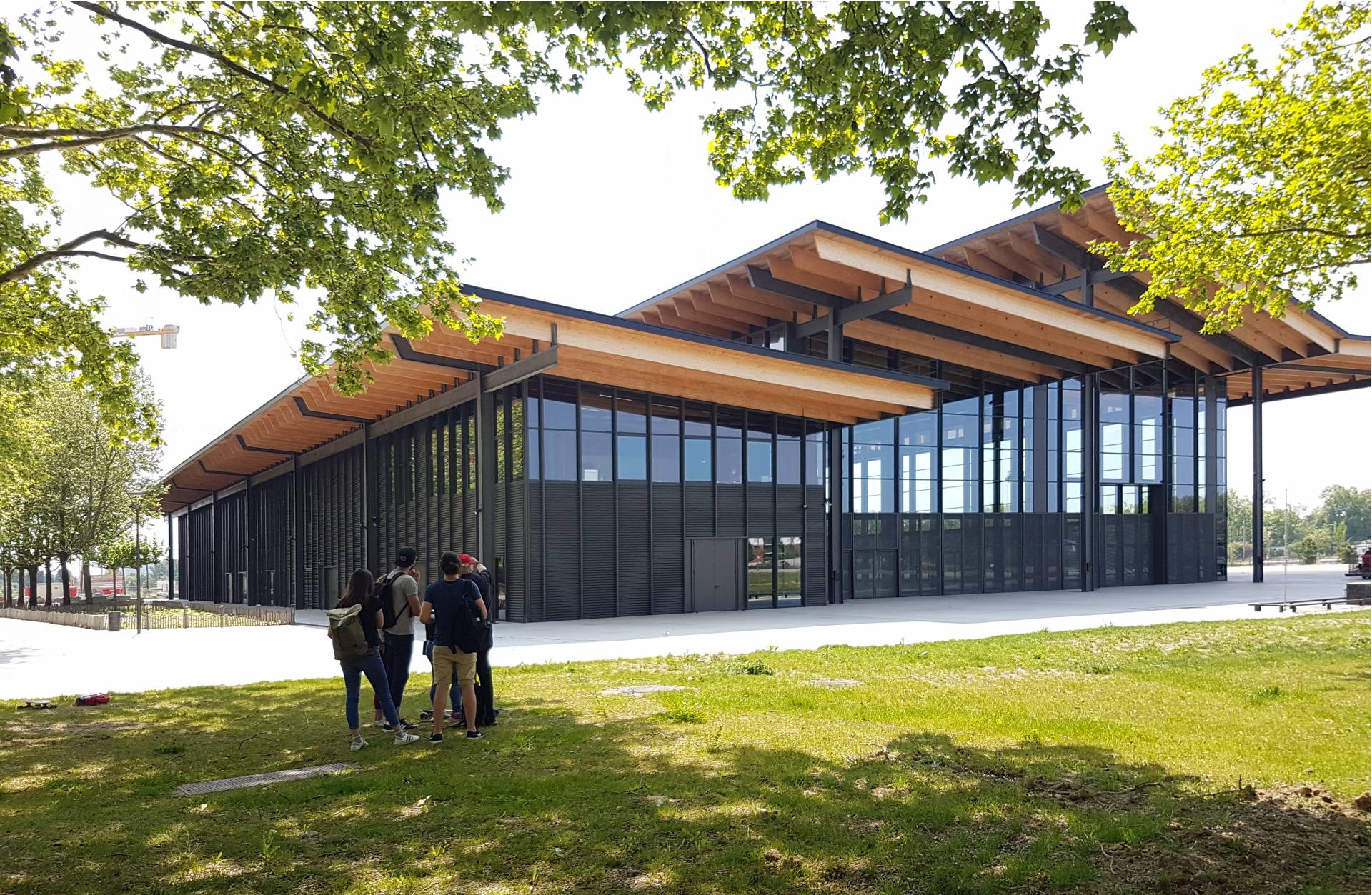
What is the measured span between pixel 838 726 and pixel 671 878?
4.13 m

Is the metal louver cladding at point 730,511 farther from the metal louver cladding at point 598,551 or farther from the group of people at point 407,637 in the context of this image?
the group of people at point 407,637

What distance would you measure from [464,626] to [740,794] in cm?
322

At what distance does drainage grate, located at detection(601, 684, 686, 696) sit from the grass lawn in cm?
35

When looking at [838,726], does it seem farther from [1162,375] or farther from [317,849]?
[1162,375]

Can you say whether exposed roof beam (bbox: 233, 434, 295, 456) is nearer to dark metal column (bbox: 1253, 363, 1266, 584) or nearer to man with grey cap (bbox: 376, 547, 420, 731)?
man with grey cap (bbox: 376, 547, 420, 731)

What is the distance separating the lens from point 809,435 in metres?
29.1

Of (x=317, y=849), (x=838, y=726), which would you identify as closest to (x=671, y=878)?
(x=317, y=849)

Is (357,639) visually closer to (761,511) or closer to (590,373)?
(590,373)

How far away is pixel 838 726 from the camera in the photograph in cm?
860

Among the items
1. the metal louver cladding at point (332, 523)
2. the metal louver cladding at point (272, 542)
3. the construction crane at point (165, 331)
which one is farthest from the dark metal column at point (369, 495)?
the construction crane at point (165, 331)

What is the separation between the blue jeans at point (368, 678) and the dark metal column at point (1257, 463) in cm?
4031

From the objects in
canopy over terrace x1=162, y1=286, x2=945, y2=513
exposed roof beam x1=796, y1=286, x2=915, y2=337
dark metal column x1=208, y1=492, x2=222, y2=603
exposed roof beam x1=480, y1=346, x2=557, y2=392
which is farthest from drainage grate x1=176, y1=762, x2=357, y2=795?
dark metal column x1=208, y1=492, x2=222, y2=603

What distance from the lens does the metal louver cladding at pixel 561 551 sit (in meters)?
24.2

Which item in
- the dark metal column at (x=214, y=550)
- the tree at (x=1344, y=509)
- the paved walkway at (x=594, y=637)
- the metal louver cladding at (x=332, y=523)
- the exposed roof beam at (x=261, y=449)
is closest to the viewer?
the paved walkway at (x=594, y=637)
